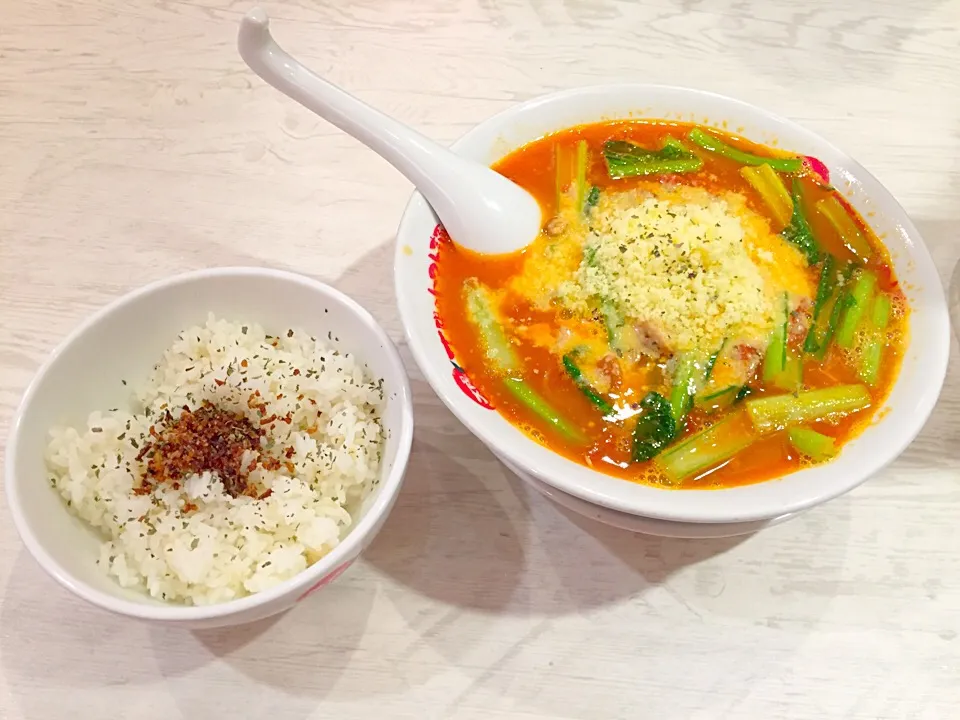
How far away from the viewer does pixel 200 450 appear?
1.37 metres

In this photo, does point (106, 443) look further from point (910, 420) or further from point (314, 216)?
point (910, 420)

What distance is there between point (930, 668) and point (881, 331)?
61 cm

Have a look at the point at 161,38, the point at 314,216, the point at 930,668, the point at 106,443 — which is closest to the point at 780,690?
the point at 930,668

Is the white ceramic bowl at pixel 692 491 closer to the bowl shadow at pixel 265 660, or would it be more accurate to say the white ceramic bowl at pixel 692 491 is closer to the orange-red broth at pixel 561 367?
the orange-red broth at pixel 561 367

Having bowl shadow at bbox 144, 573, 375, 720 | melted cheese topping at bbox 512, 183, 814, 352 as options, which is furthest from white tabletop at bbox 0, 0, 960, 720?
melted cheese topping at bbox 512, 183, 814, 352

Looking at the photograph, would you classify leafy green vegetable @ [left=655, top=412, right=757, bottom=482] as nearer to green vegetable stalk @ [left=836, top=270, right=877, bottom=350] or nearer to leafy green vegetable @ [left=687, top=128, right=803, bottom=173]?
green vegetable stalk @ [left=836, top=270, right=877, bottom=350]

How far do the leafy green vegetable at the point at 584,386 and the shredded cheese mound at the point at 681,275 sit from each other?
12 centimetres

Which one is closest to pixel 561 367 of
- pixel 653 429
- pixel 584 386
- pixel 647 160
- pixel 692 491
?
pixel 584 386

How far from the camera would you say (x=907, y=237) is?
1.46 meters

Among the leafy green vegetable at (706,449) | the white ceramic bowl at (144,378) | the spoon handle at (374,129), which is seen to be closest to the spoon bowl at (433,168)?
the spoon handle at (374,129)

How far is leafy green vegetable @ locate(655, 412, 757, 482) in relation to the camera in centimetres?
123

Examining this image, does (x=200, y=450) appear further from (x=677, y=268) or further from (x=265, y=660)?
(x=677, y=268)

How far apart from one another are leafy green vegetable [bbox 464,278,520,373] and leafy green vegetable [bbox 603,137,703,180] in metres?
0.42

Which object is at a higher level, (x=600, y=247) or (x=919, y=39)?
(x=919, y=39)
